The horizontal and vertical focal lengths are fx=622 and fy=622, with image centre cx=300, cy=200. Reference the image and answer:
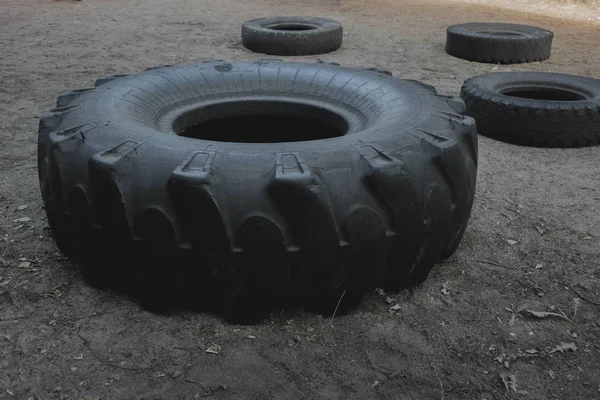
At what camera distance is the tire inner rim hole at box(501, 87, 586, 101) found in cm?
405

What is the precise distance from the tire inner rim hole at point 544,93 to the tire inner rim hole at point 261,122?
194 cm

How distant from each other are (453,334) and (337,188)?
59 cm

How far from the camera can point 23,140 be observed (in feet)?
11.6

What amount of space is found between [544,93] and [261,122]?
7.52 feet

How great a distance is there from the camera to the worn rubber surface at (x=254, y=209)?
1765 millimetres

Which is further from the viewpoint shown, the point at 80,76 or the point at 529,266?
the point at 80,76

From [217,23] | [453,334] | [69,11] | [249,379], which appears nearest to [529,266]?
[453,334]

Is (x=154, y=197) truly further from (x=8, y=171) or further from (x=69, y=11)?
(x=69, y=11)

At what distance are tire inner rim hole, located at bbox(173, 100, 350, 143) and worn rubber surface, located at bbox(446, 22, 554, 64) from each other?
3.47 m

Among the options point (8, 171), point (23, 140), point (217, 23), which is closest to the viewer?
point (8, 171)

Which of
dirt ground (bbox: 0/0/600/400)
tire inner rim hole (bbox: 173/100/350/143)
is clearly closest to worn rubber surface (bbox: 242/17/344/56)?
dirt ground (bbox: 0/0/600/400)

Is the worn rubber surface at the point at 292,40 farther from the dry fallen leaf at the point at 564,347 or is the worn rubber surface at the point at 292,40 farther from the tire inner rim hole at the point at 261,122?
the dry fallen leaf at the point at 564,347

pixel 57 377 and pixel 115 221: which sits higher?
pixel 115 221

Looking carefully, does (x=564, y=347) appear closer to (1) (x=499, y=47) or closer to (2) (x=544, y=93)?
(2) (x=544, y=93)
